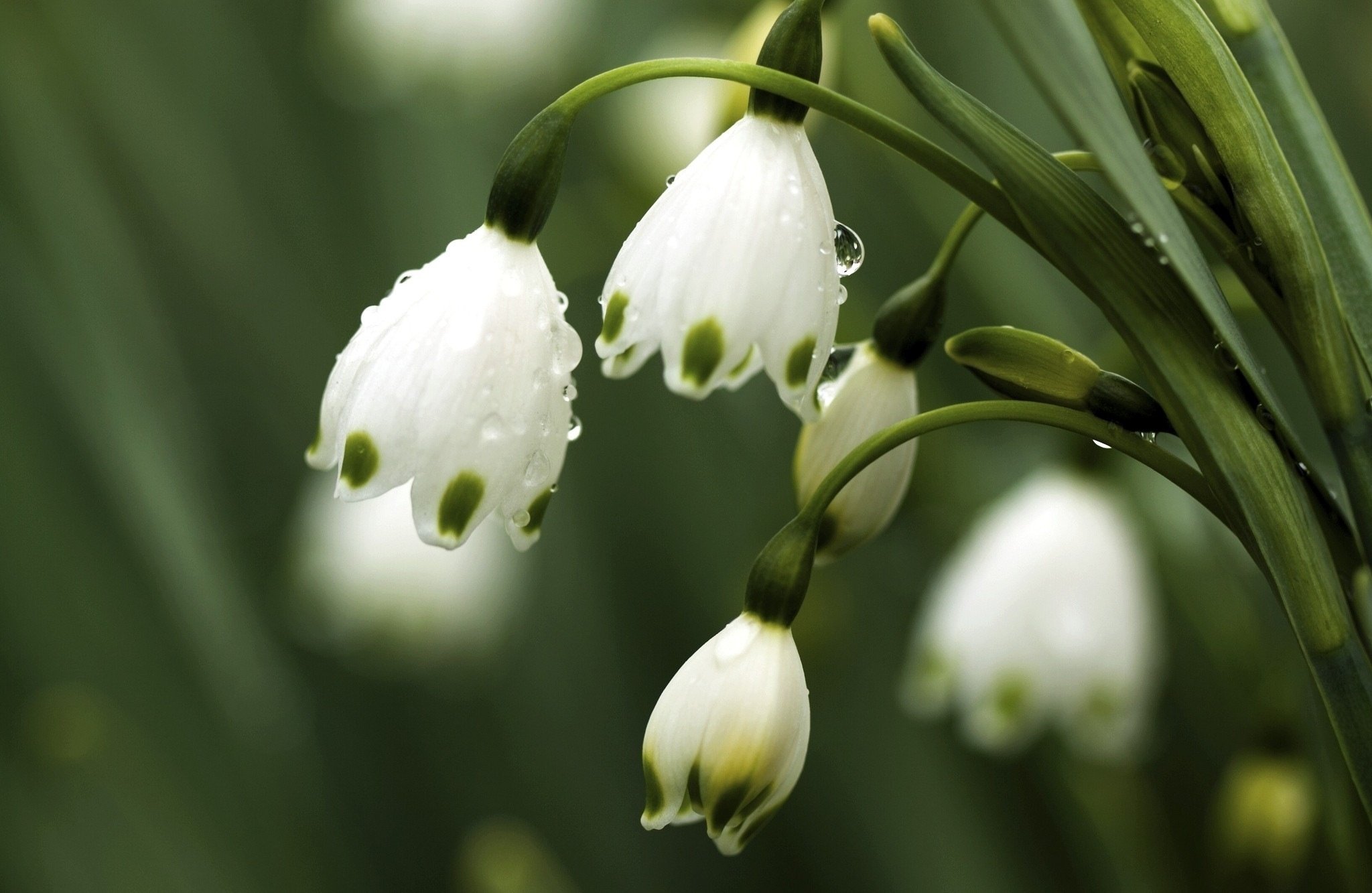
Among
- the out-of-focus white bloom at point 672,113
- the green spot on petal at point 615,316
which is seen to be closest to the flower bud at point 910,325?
the green spot on petal at point 615,316

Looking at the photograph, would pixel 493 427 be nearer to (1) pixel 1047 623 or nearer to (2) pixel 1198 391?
(2) pixel 1198 391

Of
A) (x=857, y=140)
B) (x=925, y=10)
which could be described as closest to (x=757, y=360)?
(x=857, y=140)

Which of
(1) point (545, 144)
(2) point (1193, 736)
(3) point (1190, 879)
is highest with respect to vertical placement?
(1) point (545, 144)

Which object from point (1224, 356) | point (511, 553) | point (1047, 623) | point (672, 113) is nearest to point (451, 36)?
point (672, 113)

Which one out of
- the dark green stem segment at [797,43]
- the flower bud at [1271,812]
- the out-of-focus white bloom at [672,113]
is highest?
the out-of-focus white bloom at [672,113]

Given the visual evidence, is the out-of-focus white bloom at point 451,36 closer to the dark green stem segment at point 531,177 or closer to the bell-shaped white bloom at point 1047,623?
the bell-shaped white bloom at point 1047,623

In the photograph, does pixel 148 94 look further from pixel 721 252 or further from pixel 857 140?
pixel 721 252
